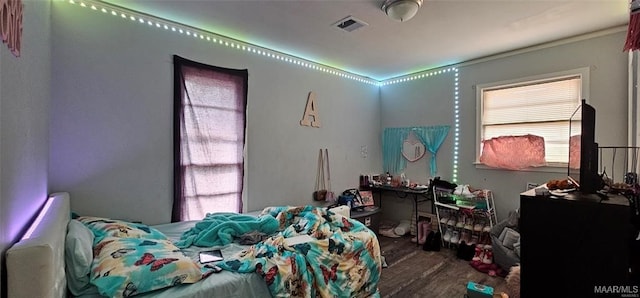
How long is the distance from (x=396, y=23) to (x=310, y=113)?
1580mm

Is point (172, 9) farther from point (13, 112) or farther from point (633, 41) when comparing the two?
point (633, 41)

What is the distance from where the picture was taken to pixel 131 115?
8.16ft

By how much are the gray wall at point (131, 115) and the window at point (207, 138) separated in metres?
0.09

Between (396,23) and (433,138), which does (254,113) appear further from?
(433,138)

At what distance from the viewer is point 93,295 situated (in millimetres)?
1423

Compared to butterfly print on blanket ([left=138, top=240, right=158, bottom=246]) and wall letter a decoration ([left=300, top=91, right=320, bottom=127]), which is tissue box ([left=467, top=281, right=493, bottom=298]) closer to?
butterfly print on blanket ([left=138, top=240, right=158, bottom=246])

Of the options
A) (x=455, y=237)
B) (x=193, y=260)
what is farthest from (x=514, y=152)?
(x=193, y=260)

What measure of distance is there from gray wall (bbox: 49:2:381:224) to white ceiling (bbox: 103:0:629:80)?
0.27m

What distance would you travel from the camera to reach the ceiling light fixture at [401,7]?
218cm

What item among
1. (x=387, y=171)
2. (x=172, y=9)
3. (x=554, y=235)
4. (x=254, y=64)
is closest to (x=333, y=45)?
(x=254, y=64)

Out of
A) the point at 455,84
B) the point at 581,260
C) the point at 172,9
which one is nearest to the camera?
the point at 581,260

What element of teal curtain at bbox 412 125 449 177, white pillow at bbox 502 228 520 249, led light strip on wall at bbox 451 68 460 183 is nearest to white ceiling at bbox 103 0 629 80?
led light strip on wall at bbox 451 68 460 183

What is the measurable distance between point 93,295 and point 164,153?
1.45 meters

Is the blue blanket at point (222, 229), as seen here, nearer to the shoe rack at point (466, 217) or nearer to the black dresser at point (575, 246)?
the black dresser at point (575, 246)
